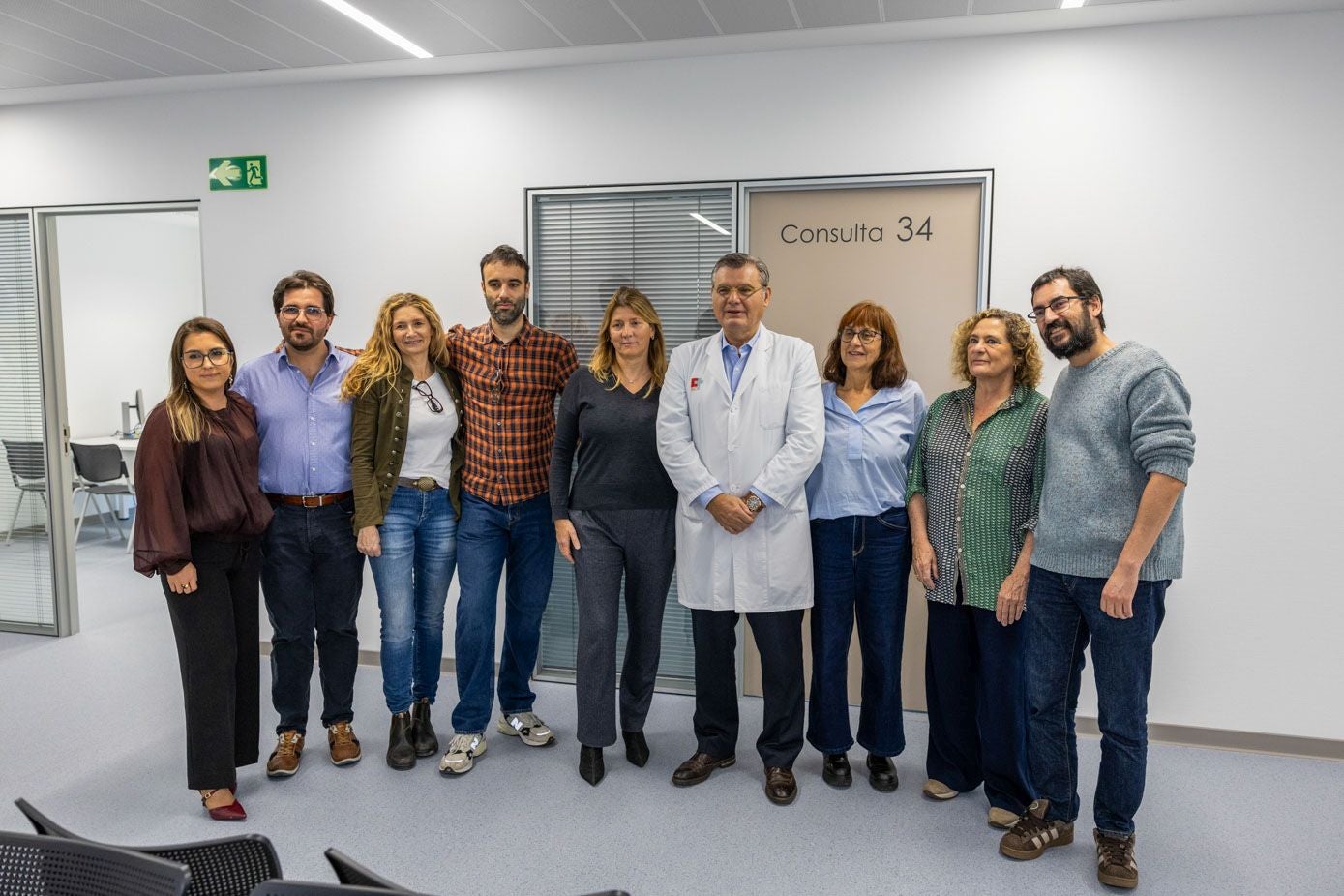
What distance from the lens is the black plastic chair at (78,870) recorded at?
1062 mm

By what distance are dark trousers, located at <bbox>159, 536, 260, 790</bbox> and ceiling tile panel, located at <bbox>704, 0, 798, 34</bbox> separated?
2423 millimetres

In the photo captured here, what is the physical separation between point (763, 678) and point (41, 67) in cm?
408

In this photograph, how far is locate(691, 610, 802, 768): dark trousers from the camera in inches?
113

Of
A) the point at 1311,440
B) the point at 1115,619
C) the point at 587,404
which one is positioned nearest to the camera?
the point at 1115,619

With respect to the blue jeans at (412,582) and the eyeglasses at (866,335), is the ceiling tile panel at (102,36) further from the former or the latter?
the eyeglasses at (866,335)

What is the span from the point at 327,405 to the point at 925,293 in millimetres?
2302

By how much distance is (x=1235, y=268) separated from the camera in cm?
324

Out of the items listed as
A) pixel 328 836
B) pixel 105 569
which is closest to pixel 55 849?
pixel 328 836

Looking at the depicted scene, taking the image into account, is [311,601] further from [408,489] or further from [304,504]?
[408,489]

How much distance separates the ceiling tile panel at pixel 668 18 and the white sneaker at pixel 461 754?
105 inches

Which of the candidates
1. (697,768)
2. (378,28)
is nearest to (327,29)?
(378,28)

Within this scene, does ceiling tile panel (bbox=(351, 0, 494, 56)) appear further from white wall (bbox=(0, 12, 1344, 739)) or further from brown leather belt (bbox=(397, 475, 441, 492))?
brown leather belt (bbox=(397, 475, 441, 492))

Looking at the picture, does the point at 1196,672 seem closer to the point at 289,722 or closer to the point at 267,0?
the point at 289,722

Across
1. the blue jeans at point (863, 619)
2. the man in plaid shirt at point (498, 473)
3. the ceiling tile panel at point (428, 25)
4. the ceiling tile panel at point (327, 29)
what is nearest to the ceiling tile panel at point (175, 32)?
the ceiling tile panel at point (327, 29)
